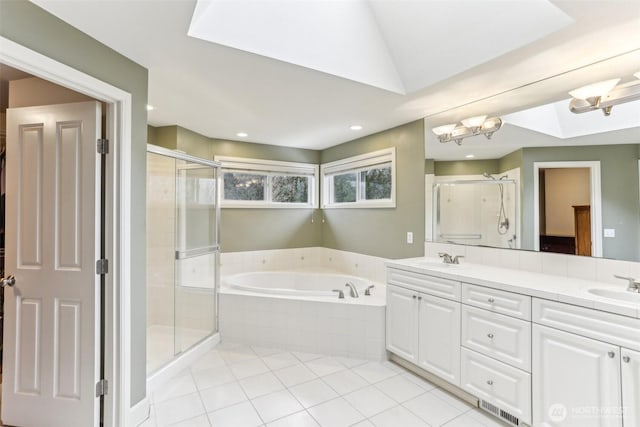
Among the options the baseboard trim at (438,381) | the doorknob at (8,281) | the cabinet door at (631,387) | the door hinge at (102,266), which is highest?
the door hinge at (102,266)

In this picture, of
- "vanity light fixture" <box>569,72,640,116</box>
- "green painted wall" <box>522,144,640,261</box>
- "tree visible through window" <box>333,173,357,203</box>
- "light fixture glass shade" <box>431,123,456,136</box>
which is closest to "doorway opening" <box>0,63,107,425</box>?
"light fixture glass shade" <box>431,123,456,136</box>

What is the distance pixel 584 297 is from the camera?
158cm

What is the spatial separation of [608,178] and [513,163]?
0.59 meters

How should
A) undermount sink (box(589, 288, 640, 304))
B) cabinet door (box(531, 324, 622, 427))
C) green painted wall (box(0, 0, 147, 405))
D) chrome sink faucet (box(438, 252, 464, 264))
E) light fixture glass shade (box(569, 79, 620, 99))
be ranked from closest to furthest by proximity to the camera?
green painted wall (box(0, 0, 147, 405)) → cabinet door (box(531, 324, 622, 427)) → undermount sink (box(589, 288, 640, 304)) → light fixture glass shade (box(569, 79, 620, 99)) → chrome sink faucet (box(438, 252, 464, 264))

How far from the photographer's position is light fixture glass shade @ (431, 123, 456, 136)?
2836 mm

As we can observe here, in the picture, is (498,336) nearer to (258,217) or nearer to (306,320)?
(306,320)

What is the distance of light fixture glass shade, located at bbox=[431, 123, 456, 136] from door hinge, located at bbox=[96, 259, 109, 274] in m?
2.86

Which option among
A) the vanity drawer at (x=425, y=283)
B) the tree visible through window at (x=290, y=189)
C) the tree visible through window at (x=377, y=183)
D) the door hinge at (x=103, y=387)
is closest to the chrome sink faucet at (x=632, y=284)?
the vanity drawer at (x=425, y=283)

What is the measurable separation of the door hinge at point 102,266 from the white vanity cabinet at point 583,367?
254 cm

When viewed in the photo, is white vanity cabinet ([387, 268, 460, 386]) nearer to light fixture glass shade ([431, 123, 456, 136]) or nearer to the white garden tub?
the white garden tub

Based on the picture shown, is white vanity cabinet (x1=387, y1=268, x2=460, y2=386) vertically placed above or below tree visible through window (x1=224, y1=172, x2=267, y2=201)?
below

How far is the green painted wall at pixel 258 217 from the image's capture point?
372 centimetres

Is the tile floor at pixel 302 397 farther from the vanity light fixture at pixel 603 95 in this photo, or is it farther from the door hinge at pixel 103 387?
the vanity light fixture at pixel 603 95

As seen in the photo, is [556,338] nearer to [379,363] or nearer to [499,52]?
[379,363]
